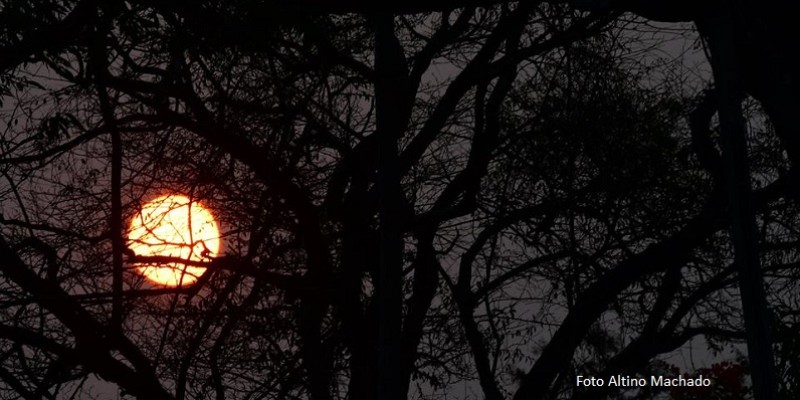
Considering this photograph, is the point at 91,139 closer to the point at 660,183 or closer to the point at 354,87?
the point at 354,87

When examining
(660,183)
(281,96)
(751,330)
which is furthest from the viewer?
(660,183)

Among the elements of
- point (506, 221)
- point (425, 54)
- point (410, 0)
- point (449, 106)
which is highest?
point (425, 54)

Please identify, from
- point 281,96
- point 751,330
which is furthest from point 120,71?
point 751,330

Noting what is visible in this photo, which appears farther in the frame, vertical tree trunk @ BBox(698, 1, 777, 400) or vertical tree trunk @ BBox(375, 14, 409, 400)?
vertical tree trunk @ BBox(375, 14, 409, 400)

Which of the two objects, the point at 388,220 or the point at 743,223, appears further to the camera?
the point at 388,220

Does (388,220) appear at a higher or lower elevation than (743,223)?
higher

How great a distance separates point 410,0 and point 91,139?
181 inches

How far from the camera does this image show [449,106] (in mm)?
9102

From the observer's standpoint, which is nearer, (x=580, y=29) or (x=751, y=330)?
(x=751, y=330)

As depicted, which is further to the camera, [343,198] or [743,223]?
[343,198]

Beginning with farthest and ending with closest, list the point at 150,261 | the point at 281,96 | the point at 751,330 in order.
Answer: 1. the point at 281,96
2. the point at 150,261
3. the point at 751,330

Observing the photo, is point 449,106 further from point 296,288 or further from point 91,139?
point 91,139

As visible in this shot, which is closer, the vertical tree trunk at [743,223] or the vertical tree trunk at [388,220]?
the vertical tree trunk at [743,223]

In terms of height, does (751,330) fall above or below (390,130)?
below
